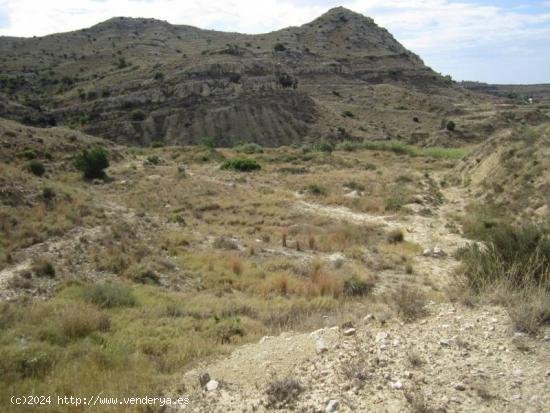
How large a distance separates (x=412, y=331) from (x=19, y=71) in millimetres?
83117

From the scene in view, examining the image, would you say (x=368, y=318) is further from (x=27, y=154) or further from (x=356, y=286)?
(x=27, y=154)

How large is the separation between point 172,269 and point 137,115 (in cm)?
4643

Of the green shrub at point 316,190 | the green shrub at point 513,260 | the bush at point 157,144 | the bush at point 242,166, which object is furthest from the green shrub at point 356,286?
the bush at point 157,144

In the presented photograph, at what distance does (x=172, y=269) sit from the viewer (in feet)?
39.9

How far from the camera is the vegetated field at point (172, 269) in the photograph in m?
6.09

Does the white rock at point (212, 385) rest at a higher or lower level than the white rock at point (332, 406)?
lower

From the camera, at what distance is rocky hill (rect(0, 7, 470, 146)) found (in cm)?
5522

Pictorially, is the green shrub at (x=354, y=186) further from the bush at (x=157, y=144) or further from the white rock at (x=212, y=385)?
the bush at (x=157, y=144)

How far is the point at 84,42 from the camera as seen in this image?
100688 millimetres

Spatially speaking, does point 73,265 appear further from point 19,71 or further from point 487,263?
point 19,71

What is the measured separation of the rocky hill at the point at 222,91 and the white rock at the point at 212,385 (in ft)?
168

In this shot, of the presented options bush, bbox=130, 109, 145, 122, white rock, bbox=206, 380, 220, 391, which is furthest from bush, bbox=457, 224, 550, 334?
bush, bbox=130, 109, 145, 122

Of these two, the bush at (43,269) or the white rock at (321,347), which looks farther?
the bush at (43,269)

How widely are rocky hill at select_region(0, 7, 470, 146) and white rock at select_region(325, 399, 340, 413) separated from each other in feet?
171
